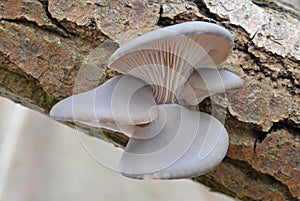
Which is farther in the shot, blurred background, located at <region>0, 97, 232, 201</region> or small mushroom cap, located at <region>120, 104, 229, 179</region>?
blurred background, located at <region>0, 97, 232, 201</region>

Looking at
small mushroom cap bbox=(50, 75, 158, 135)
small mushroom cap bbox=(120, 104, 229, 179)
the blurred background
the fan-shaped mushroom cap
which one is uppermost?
the fan-shaped mushroom cap

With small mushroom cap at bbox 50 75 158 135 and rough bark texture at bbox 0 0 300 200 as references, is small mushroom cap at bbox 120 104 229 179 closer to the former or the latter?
small mushroom cap at bbox 50 75 158 135

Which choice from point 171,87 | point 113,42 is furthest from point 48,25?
point 171,87

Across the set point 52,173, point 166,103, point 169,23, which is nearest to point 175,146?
point 166,103

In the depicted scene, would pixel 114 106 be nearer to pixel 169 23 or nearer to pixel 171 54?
pixel 171 54

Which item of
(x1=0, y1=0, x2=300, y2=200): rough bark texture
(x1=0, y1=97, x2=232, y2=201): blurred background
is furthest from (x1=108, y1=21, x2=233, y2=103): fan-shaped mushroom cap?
(x1=0, y1=97, x2=232, y2=201): blurred background

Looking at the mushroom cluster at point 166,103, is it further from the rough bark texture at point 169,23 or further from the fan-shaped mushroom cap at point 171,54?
the rough bark texture at point 169,23

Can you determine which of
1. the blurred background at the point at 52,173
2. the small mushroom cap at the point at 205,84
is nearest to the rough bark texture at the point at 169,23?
the small mushroom cap at the point at 205,84
